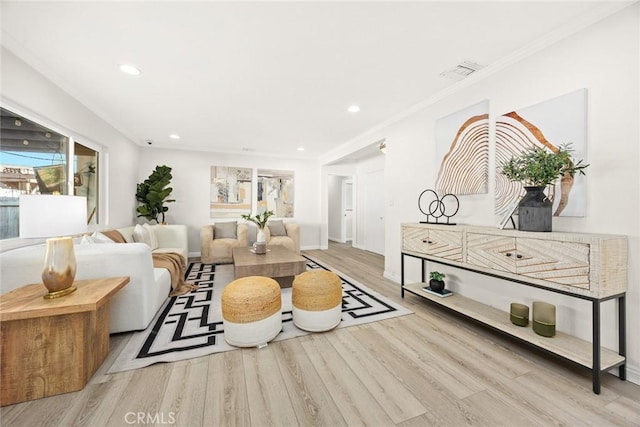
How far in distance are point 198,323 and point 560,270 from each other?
2846 millimetres

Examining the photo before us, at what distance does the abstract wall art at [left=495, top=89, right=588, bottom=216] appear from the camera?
1.71m

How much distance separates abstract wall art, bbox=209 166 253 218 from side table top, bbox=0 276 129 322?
3.82 metres

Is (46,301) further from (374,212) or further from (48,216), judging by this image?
(374,212)

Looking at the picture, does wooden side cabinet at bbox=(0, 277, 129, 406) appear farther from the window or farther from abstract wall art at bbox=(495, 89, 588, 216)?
abstract wall art at bbox=(495, 89, 588, 216)

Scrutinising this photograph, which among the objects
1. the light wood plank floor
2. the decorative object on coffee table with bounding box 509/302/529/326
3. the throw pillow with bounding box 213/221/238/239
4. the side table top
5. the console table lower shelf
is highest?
the throw pillow with bounding box 213/221/238/239

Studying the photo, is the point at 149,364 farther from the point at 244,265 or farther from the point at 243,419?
the point at 244,265

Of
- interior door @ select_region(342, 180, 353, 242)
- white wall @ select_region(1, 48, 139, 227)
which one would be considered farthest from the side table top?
interior door @ select_region(342, 180, 353, 242)

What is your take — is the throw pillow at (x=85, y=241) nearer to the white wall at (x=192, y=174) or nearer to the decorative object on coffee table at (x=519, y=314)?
the white wall at (x=192, y=174)

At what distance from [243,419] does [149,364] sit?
34.6 inches

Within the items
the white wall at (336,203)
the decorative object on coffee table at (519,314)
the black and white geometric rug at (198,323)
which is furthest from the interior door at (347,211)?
the decorative object on coffee table at (519,314)

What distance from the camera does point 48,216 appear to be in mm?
1378

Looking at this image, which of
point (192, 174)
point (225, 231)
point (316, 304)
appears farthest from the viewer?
point (192, 174)

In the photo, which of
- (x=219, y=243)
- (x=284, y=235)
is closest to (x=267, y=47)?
(x=219, y=243)

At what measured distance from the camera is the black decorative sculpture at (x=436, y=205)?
2.66 m
